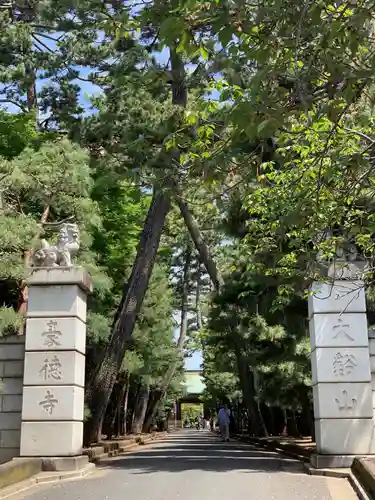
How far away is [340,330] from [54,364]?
15.3 ft

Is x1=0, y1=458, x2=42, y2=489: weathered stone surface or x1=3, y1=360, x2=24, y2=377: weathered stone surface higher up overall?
x1=3, y1=360, x2=24, y2=377: weathered stone surface

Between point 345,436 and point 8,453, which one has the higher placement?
point 345,436

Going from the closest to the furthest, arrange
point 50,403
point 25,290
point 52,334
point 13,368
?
point 50,403 → point 52,334 → point 13,368 → point 25,290

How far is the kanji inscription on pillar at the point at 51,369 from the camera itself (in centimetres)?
1019

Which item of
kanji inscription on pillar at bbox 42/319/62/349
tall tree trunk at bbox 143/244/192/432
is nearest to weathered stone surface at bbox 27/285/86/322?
kanji inscription on pillar at bbox 42/319/62/349

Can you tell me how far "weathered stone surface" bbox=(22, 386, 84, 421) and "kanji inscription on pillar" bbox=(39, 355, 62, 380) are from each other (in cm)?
17

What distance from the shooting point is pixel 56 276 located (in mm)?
10523

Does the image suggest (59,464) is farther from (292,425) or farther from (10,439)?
(292,425)

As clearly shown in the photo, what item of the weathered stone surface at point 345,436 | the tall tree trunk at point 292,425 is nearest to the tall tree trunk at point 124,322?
the weathered stone surface at point 345,436

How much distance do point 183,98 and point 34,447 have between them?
8.49 meters

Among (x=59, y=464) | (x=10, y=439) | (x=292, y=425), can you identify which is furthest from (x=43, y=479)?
(x=292, y=425)

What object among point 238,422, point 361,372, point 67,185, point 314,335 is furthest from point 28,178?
point 238,422

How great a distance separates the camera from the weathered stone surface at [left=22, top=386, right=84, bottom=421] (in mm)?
10023

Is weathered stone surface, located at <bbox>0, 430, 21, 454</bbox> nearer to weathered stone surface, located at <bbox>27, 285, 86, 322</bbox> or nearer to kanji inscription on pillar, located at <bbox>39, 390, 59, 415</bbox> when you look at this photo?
kanji inscription on pillar, located at <bbox>39, 390, 59, 415</bbox>
